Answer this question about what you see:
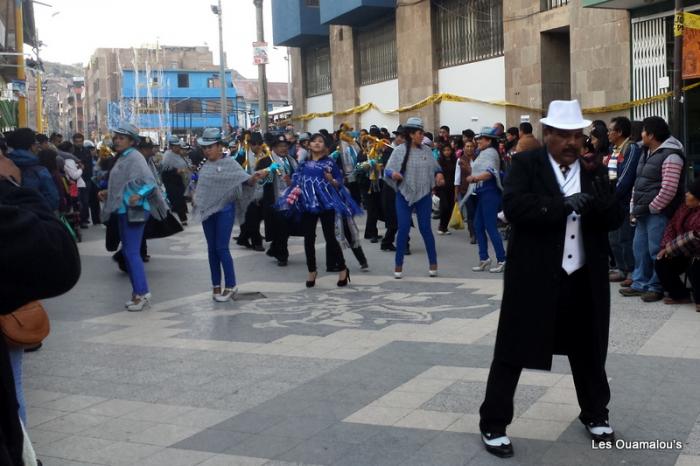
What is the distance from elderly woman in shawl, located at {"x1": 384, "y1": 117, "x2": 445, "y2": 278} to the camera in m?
10.3

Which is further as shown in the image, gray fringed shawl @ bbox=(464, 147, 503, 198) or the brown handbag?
gray fringed shawl @ bbox=(464, 147, 503, 198)

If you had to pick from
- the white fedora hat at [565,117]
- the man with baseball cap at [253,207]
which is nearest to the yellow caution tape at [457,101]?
the man with baseball cap at [253,207]

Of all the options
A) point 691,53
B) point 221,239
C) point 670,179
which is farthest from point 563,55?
point 221,239

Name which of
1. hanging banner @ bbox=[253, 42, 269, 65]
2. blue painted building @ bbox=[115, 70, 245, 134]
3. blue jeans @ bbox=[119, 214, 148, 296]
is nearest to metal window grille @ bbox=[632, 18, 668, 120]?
blue jeans @ bbox=[119, 214, 148, 296]

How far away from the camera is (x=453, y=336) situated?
23.2 feet

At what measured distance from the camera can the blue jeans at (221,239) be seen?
9070 mm

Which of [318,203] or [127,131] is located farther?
[318,203]

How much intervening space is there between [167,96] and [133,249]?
8312cm

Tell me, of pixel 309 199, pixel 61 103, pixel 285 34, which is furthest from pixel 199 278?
pixel 61 103

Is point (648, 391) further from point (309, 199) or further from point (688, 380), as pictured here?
point (309, 199)

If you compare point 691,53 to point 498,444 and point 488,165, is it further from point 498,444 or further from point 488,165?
point 498,444

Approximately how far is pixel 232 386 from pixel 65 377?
131 centimetres

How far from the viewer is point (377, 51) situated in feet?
84.1

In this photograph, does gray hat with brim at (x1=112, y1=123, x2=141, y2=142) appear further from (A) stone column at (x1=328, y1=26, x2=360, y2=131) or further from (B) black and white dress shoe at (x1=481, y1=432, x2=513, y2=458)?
(A) stone column at (x1=328, y1=26, x2=360, y2=131)
